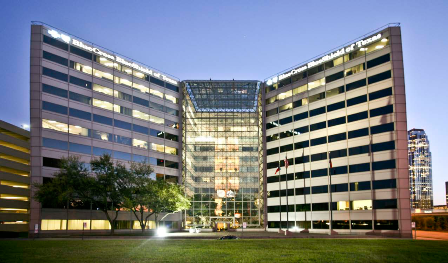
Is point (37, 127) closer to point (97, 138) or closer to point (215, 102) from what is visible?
point (97, 138)

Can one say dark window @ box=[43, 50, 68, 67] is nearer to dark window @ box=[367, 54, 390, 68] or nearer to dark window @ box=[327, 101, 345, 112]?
dark window @ box=[327, 101, 345, 112]

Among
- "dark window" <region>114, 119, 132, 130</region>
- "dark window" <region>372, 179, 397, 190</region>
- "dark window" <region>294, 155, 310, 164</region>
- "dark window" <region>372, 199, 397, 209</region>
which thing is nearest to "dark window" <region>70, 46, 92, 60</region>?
"dark window" <region>114, 119, 132, 130</region>

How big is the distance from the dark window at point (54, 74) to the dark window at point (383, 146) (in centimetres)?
5932

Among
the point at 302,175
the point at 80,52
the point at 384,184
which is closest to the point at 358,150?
the point at 384,184

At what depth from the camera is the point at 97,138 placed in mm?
93312

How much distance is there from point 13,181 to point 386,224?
223 feet

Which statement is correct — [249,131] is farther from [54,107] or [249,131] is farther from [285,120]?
[54,107]

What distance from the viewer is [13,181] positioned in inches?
3332

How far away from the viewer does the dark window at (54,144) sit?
83.0 metres

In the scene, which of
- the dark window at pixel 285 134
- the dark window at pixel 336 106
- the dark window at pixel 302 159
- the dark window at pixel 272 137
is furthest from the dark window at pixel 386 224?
the dark window at pixel 272 137

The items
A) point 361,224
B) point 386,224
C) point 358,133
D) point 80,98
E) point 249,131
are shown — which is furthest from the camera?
point 249,131

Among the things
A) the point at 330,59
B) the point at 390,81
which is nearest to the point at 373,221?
the point at 390,81

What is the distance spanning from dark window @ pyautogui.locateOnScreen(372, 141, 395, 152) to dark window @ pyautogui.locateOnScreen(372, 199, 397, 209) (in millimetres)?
9013

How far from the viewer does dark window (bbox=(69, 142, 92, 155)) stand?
87875mm
